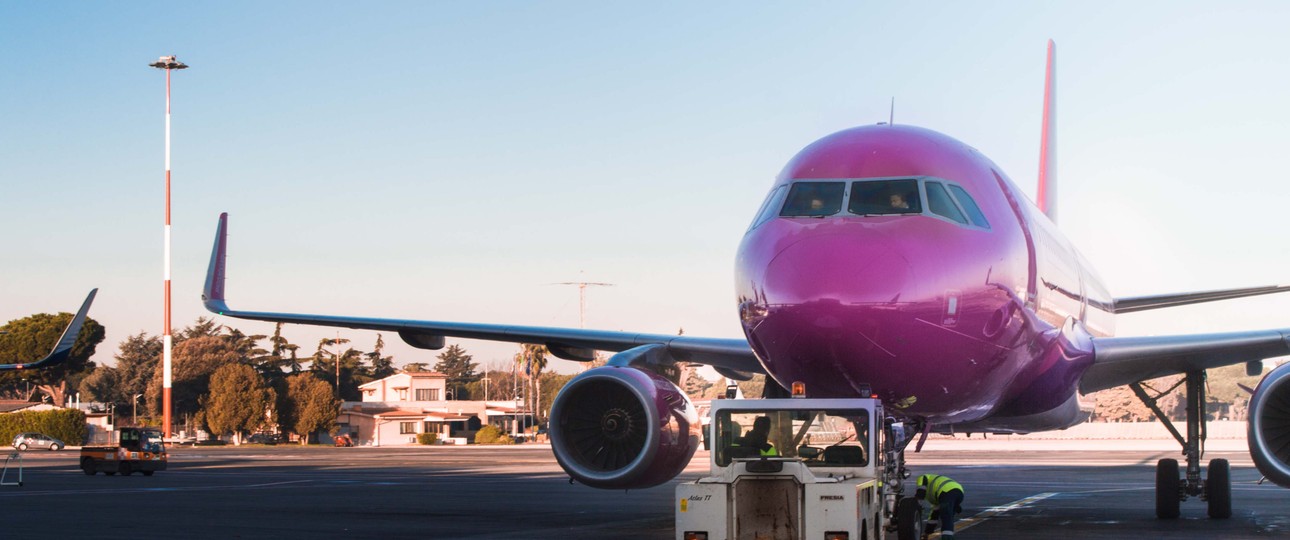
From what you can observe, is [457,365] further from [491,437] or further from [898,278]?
[898,278]

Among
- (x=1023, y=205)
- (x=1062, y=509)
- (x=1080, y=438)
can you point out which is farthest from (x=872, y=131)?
(x=1080, y=438)

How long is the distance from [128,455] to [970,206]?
32718 mm

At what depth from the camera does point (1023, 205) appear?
14.3m

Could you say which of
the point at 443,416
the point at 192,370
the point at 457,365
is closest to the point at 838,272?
the point at 443,416

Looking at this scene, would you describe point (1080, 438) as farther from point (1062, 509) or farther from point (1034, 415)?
point (1034, 415)

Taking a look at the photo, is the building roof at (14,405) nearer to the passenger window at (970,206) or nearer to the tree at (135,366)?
the tree at (135,366)

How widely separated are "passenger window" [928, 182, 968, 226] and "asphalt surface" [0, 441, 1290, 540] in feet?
15.7

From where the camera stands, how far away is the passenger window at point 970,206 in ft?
39.7

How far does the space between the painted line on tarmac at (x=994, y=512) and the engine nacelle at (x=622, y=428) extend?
296cm

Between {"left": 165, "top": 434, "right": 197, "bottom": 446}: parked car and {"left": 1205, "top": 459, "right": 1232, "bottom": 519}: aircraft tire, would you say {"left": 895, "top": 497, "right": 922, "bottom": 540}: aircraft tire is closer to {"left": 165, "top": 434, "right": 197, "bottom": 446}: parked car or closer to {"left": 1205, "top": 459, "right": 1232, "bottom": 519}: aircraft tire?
{"left": 1205, "top": 459, "right": 1232, "bottom": 519}: aircraft tire

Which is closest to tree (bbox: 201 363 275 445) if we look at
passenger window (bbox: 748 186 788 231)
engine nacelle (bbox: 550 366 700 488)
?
engine nacelle (bbox: 550 366 700 488)

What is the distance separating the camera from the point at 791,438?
12586 mm

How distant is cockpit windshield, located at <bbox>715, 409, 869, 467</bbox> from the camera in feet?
40.5

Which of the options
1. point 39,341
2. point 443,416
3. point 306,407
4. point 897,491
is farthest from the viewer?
point 39,341
